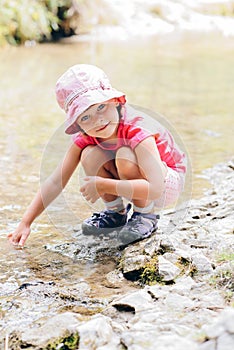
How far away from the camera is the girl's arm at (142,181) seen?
2.23 metres

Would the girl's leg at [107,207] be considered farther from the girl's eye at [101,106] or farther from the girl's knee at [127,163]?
the girl's eye at [101,106]

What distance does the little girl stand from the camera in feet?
7.23

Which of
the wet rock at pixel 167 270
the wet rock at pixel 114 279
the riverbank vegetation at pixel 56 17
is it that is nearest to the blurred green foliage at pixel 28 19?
the riverbank vegetation at pixel 56 17

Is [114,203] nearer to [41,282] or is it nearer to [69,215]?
[69,215]

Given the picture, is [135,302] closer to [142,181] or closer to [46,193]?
[142,181]

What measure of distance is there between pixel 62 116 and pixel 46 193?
2703 mm

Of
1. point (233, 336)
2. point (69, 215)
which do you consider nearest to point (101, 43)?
point (69, 215)

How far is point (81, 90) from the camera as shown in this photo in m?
2.17

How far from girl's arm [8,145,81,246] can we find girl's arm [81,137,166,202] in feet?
0.79

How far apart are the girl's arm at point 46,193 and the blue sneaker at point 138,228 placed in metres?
0.34

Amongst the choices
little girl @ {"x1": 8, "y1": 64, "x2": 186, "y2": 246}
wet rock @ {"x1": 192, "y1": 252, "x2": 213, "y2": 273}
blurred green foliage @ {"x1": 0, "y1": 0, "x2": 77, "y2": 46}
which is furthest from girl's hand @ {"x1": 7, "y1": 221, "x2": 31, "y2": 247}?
blurred green foliage @ {"x1": 0, "y1": 0, "x2": 77, "y2": 46}

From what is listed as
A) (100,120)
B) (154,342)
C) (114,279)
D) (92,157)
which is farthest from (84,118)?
(154,342)

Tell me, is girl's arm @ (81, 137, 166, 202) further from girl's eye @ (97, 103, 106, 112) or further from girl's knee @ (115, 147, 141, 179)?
girl's eye @ (97, 103, 106, 112)

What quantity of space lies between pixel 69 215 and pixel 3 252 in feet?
1.88
